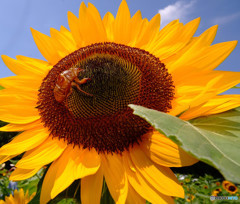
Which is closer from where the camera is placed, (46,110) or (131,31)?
(46,110)

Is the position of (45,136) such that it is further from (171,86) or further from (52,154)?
(171,86)

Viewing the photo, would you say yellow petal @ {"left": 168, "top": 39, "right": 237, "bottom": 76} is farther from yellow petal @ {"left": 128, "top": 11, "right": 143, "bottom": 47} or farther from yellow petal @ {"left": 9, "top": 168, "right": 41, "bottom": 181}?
yellow petal @ {"left": 9, "top": 168, "right": 41, "bottom": 181}

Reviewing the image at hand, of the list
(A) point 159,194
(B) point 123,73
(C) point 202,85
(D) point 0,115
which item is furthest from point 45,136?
(C) point 202,85

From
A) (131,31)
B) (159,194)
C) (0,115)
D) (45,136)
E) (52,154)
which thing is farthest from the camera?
(131,31)

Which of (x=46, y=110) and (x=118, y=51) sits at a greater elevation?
(x=118, y=51)

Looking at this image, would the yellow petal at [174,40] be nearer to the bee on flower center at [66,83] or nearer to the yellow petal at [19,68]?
the bee on flower center at [66,83]

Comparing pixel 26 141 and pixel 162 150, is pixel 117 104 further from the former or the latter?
pixel 26 141

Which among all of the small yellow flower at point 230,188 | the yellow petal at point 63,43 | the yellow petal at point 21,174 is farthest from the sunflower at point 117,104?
the small yellow flower at point 230,188
